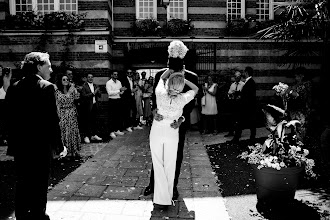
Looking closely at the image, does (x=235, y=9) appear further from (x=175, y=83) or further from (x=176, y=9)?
(x=175, y=83)

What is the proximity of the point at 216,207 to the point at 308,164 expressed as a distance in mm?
1378

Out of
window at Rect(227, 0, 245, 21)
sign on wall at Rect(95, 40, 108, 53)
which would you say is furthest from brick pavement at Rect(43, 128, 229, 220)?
window at Rect(227, 0, 245, 21)

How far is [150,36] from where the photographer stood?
13.6 metres

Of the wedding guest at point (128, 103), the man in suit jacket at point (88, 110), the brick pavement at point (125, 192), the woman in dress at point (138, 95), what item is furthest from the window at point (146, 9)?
the brick pavement at point (125, 192)

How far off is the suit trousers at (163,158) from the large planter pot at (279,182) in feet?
4.13

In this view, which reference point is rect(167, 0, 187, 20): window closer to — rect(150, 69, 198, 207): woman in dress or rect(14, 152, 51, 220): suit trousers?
rect(150, 69, 198, 207): woman in dress

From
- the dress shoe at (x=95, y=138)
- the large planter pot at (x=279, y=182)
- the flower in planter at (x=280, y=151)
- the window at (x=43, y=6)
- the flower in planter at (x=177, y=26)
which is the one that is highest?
the window at (x=43, y=6)

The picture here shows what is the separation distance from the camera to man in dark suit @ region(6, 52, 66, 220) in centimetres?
349

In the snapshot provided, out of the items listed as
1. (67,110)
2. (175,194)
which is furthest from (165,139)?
(67,110)

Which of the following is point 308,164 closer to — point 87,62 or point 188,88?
point 188,88

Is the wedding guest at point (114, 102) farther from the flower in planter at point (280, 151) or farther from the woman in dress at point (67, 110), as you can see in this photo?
A: the flower in planter at point (280, 151)

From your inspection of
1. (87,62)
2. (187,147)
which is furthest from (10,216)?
(87,62)

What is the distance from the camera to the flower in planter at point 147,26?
1339cm

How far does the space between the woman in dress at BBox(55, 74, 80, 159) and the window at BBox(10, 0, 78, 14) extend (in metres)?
6.34
